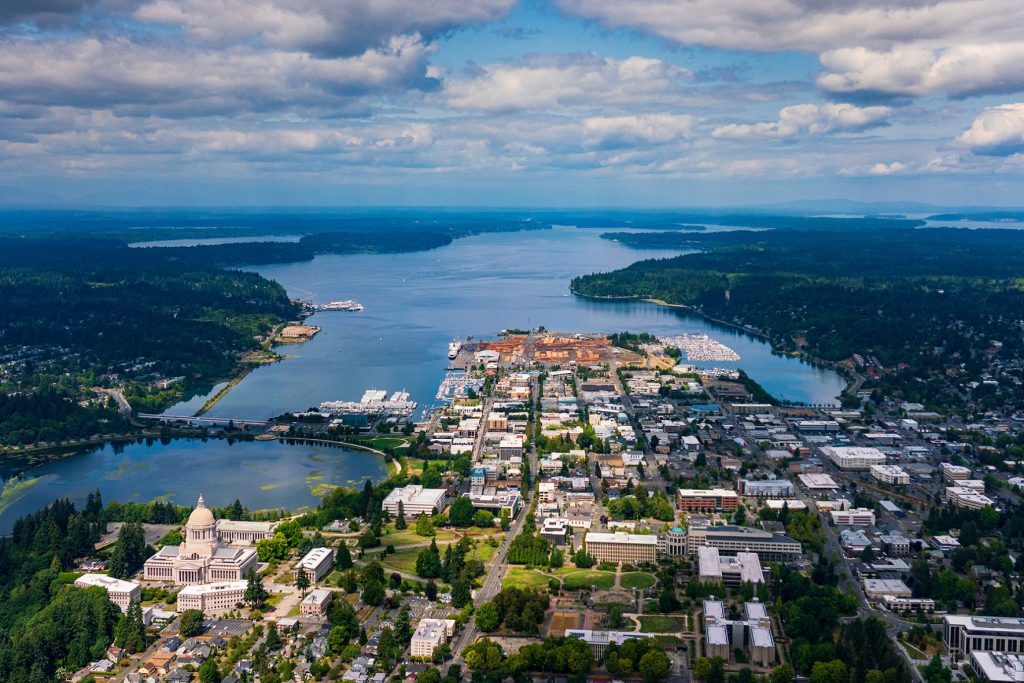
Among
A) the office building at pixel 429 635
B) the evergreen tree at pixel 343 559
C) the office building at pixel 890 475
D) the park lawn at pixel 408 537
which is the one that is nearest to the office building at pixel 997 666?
the office building at pixel 429 635

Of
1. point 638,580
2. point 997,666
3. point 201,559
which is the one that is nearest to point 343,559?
point 201,559

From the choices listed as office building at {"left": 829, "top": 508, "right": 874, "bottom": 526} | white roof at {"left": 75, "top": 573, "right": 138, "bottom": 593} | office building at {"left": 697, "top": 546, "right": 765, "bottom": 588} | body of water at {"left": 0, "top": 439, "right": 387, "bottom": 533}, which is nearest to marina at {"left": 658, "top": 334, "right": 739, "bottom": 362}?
body of water at {"left": 0, "top": 439, "right": 387, "bottom": 533}

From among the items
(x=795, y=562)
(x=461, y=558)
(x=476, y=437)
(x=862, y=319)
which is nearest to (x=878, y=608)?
(x=795, y=562)

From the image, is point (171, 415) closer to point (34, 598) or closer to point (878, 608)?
point (34, 598)

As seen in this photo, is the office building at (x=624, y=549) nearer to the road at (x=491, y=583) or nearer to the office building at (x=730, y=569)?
the office building at (x=730, y=569)

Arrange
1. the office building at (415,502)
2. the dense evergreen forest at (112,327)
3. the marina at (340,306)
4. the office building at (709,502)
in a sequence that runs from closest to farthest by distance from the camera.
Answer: the office building at (415,502) < the office building at (709,502) < the dense evergreen forest at (112,327) < the marina at (340,306)

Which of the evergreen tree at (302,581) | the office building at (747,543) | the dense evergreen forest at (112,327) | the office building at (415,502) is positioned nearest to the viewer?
the evergreen tree at (302,581)

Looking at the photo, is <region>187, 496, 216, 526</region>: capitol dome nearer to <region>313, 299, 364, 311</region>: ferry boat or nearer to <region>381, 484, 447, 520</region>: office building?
<region>381, 484, 447, 520</region>: office building

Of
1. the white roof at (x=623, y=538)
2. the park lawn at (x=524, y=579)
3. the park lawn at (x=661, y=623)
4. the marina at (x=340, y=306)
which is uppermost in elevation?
the marina at (x=340, y=306)
